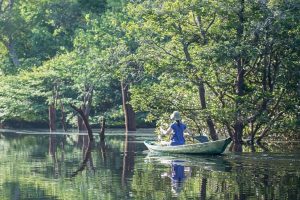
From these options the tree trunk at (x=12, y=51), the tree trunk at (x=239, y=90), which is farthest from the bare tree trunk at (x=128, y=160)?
the tree trunk at (x=12, y=51)

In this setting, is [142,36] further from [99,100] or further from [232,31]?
[99,100]

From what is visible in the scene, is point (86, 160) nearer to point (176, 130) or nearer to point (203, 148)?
point (176, 130)

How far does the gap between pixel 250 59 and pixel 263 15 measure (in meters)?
1.86

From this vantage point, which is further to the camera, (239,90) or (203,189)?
(239,90)

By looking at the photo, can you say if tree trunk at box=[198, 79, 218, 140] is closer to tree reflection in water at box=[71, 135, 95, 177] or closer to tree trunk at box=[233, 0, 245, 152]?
tree trunk at box=[233, 0, 245, 152]

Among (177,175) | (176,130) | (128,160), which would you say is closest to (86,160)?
(128,160)

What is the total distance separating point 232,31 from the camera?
30.2 m

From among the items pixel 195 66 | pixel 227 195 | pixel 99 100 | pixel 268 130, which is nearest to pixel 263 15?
pixel 195 66

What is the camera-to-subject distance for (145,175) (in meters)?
20.4

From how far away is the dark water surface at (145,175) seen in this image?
16828 mm

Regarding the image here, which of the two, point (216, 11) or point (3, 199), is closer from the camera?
point (3, 199)

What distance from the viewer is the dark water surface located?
16828mm

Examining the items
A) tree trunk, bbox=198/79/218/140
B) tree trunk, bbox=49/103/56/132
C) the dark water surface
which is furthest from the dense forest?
tree trunk, bbox=49/103/56/132

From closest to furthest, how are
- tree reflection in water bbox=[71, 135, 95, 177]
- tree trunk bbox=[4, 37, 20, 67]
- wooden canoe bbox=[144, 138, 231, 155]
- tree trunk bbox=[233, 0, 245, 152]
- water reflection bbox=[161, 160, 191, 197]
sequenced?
water reflection bbox=[161, 160, 191, 197], tree reflection in water bbox=[71, 135, 95, 177], wooden canoe bbox=[144, 138, 231, 155], tree trunk bbox=[233, 0, 245, 152], tree trunk bbox=[4, 37, 20, 67]
